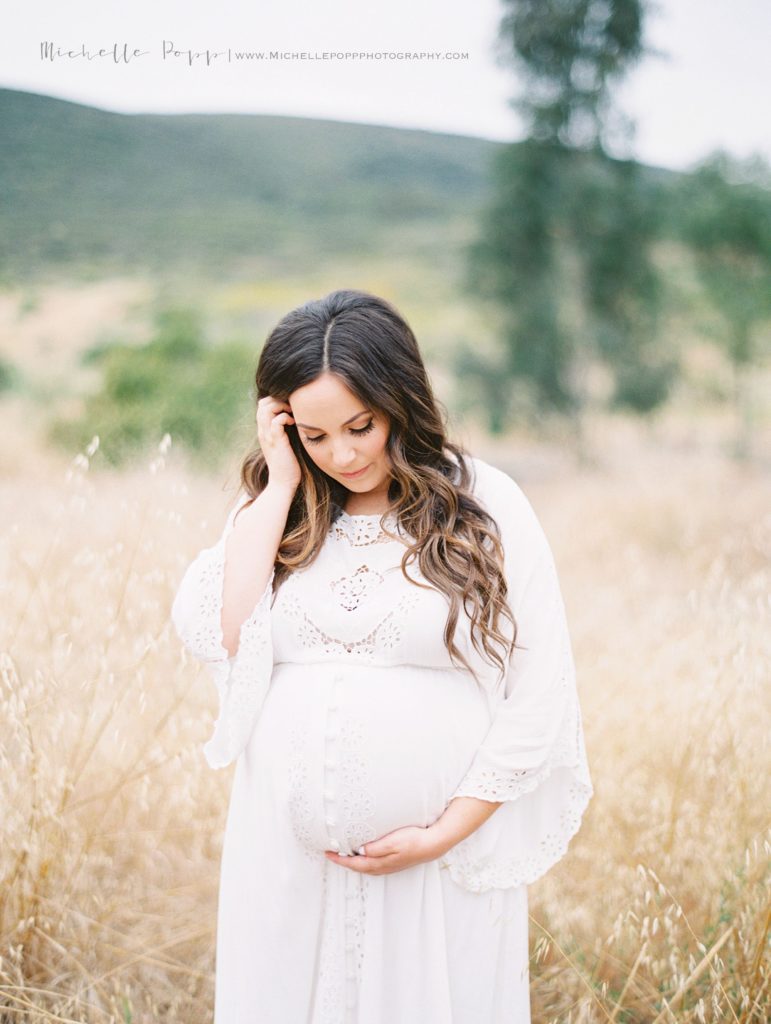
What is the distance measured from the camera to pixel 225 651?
1620mm

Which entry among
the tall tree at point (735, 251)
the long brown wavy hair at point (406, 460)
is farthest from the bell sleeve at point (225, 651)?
the tall tree at point (735, 251)

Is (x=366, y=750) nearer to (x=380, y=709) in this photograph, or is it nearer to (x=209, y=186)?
(x=380, y=709)

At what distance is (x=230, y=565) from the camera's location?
168cm

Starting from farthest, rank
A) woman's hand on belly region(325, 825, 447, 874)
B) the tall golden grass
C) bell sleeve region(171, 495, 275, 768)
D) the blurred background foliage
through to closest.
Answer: the blurred background foliage < the tall golden grass < bell sleeve region(171, 495, 275, 768) < woman's hand on belly region(325, 825, 447, 874)

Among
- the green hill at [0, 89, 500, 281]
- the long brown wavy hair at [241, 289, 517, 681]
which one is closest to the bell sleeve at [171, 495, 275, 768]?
the long brown wavy hair at [241, 289, 517, 681]

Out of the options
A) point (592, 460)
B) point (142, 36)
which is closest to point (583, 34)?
point (592, 460)

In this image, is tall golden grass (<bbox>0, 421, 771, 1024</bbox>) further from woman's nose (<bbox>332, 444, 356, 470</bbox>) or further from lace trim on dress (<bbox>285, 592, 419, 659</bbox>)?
woman's nose (<bbox>332, 444, 356, 470</bbox>)

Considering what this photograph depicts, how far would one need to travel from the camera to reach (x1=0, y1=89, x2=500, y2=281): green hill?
570cm

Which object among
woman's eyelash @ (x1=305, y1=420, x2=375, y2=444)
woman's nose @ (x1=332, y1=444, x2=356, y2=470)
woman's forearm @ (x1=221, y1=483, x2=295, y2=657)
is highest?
woman's eyelash @ (x1=305, y1=420, x2=375, y2=444)

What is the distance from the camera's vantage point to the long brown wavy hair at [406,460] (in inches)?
62.4

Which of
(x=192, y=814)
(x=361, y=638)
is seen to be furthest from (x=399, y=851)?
(x=192, y=814)

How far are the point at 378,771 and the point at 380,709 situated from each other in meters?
0.12

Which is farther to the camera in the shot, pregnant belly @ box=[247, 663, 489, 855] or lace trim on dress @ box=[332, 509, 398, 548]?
lace trim on dress @ box=[332, 509, 398, 548]

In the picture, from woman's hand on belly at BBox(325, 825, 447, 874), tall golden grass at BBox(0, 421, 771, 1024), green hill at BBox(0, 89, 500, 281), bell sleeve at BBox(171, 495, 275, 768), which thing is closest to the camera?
woman's hand on belly at BBox(325, 825, 447, 874)
